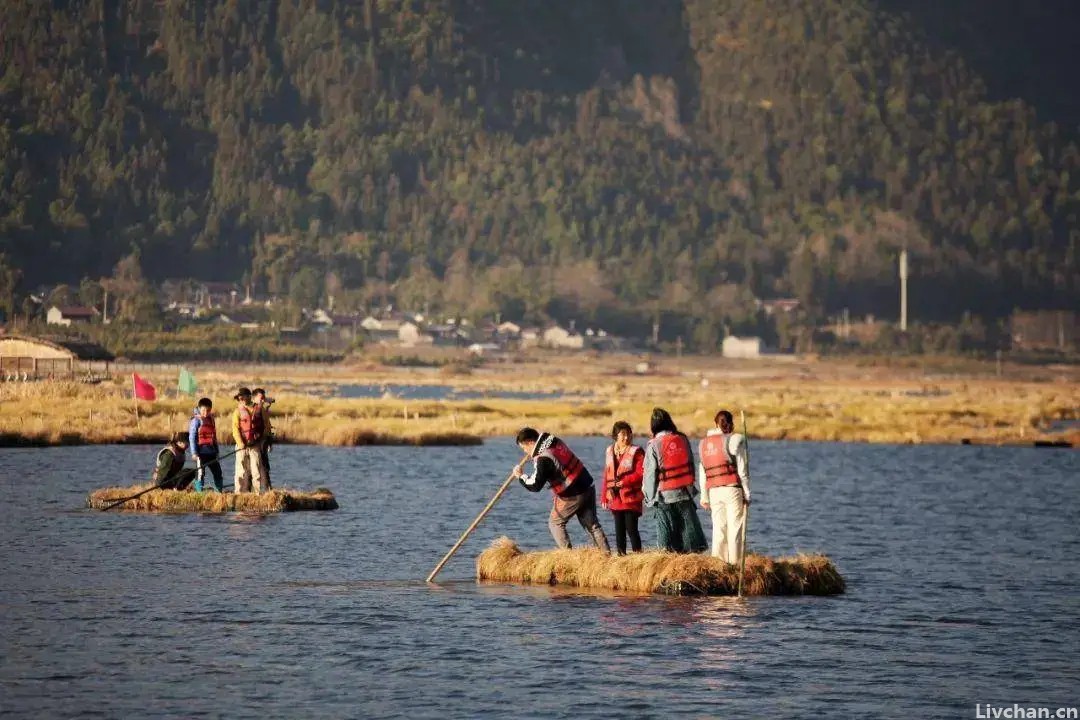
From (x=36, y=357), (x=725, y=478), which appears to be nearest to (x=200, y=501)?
(x=725, y=478)

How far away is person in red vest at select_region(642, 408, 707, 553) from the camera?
3081cm

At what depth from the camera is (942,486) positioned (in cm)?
6638

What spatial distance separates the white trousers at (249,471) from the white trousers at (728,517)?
46.6 ft

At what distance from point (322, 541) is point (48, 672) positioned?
49.4 feet

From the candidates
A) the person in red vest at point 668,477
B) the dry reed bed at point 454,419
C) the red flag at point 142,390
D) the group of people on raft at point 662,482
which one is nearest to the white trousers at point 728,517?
the group of people on raft at point 662,482

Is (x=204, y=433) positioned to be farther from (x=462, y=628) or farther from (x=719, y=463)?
(x=719, y=463)

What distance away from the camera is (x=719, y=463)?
30125 mm

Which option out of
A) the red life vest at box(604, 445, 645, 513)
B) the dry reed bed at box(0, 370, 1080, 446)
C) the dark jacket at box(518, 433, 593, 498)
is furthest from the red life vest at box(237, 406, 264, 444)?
the dry reed bed at box(0, 370, 1080, 446)

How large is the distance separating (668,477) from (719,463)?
1098 mm

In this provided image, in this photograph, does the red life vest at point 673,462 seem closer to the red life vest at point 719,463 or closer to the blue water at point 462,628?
the red life vest at point 719,463

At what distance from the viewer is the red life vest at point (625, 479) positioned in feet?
103

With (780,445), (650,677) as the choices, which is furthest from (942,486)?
(650,677)

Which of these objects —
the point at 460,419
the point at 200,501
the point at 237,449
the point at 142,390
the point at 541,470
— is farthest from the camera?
the point at 460,419

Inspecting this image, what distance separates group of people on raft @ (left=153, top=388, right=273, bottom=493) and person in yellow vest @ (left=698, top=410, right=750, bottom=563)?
12.7m
